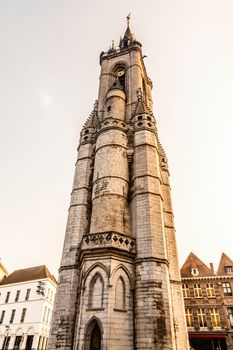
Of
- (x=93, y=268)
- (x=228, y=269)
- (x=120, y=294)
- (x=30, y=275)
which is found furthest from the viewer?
(x=30, y=275)

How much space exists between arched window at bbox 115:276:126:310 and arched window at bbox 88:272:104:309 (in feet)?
2.31

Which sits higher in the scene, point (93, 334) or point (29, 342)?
point (29, 342)

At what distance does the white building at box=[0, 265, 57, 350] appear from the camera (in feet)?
91.2

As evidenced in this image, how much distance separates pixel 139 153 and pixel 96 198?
166 inches

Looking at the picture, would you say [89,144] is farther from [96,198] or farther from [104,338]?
[104,338]

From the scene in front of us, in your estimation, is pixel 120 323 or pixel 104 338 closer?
pixel 104 338

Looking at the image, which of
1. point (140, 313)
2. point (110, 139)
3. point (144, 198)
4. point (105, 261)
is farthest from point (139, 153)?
point (140, 313)

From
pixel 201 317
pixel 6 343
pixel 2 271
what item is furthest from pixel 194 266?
pixel 2 271

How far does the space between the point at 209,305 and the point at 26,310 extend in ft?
63.8

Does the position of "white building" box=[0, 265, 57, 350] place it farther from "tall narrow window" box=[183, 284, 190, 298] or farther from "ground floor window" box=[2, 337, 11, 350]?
"tall narrow window" box=[183, 284, 190, 298]

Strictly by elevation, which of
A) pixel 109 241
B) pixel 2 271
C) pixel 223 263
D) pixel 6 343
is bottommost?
pixel 6 343

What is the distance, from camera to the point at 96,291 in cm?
1178

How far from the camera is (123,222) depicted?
14602mm

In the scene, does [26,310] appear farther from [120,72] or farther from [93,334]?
[120,72]
